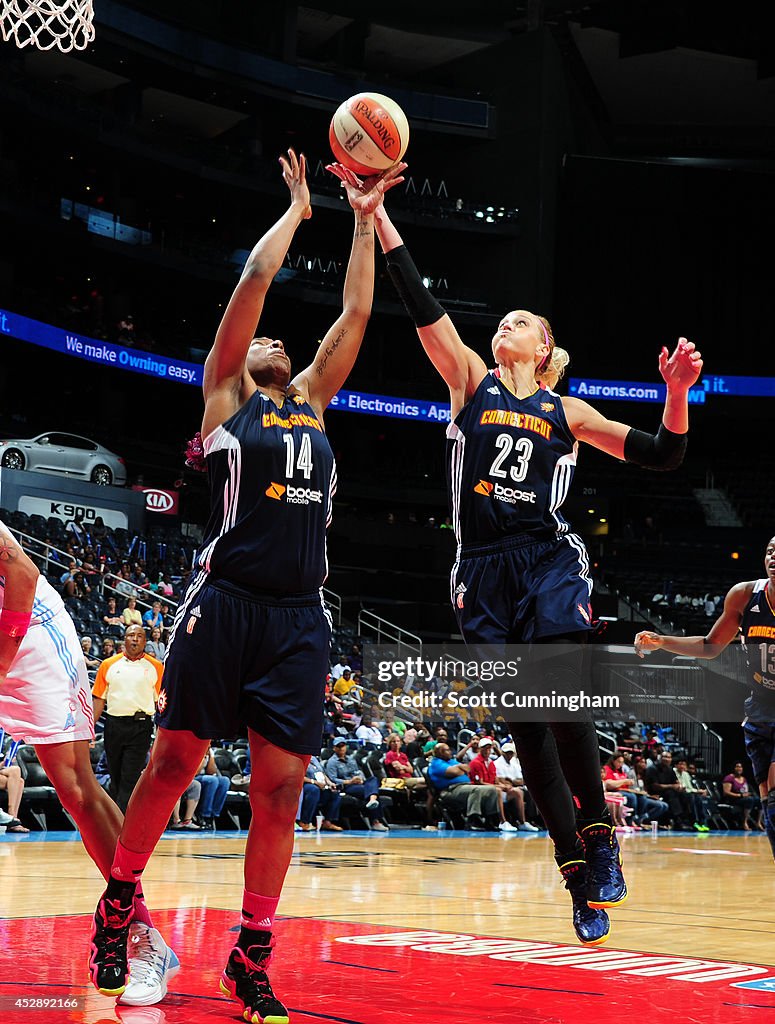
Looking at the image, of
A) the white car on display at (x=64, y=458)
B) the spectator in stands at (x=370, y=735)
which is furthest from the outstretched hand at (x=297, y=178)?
the white car on display at (x=64, y=458)

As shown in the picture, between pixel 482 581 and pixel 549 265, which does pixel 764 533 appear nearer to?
pixel 549 265

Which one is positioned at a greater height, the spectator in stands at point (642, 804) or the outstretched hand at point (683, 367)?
the outstretched hand at point (683, 367)

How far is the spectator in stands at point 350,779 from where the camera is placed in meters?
15.5

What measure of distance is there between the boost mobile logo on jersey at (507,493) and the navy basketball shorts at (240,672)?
3.67ft

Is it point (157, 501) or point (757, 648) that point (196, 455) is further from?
point (157, 501)

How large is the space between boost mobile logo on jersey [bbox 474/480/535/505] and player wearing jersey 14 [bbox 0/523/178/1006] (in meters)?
1.87

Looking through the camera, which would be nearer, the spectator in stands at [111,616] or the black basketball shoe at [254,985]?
the black basketball shoe at [254,985]

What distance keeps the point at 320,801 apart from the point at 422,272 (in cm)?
2531

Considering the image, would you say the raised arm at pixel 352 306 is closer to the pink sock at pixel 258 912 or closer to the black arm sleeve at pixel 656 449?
the black arm sleeve at pixel 656 449

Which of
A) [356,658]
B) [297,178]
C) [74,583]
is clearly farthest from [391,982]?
[356,658]

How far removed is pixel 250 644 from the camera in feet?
13.6

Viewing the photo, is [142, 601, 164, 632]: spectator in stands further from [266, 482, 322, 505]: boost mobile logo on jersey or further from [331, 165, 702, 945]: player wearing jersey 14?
[266, 482, 322, 505]: boost mobile logo on jersey

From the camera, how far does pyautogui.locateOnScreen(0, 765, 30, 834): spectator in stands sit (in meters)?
12.1

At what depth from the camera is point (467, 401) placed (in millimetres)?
5129
